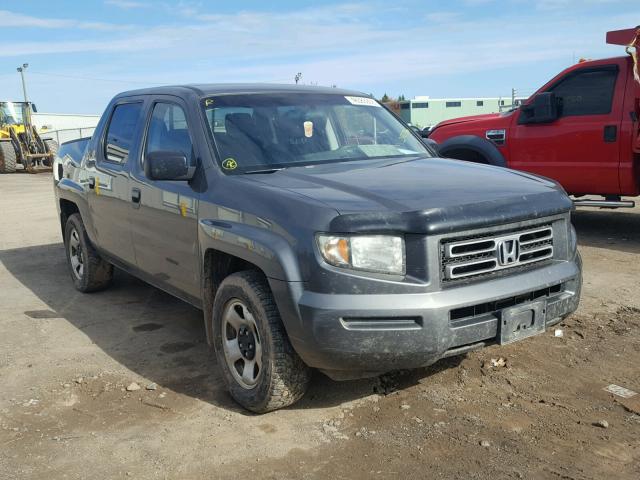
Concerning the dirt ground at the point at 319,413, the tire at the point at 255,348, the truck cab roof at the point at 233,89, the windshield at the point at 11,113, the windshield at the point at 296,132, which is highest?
the windshield at the point at 11,113

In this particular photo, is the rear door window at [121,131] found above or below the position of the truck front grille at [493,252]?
above

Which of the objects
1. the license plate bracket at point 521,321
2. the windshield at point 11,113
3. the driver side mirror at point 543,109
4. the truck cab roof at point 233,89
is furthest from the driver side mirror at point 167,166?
the windshield at point 11,113

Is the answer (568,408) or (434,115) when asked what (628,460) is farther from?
(434,115)

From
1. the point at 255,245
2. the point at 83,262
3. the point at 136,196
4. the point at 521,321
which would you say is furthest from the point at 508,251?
the point at 83,262

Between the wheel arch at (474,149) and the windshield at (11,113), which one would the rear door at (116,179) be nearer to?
the wheel arch at (474,149)

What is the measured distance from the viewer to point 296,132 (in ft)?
13.8

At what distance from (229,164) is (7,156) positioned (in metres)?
21.7

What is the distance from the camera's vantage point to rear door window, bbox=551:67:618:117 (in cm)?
733

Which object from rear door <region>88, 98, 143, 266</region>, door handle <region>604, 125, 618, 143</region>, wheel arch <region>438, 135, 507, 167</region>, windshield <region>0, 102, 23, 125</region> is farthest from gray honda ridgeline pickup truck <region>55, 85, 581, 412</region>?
windshield <region>0, 102, 23, 125</region>

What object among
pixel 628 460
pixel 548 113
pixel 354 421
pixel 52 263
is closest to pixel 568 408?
pixel 628 460

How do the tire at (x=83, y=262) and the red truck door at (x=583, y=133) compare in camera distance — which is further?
the red truck door at (x=583, y=133)

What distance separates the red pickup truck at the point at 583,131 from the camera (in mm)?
7137

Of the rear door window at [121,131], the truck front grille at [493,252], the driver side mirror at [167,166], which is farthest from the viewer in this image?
the rear door window at [121,131]

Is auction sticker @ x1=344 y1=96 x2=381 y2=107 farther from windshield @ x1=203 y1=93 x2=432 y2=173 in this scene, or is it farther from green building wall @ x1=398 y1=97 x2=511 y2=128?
green building wall @ x1=398 y1=97 x2=511 y2=128
